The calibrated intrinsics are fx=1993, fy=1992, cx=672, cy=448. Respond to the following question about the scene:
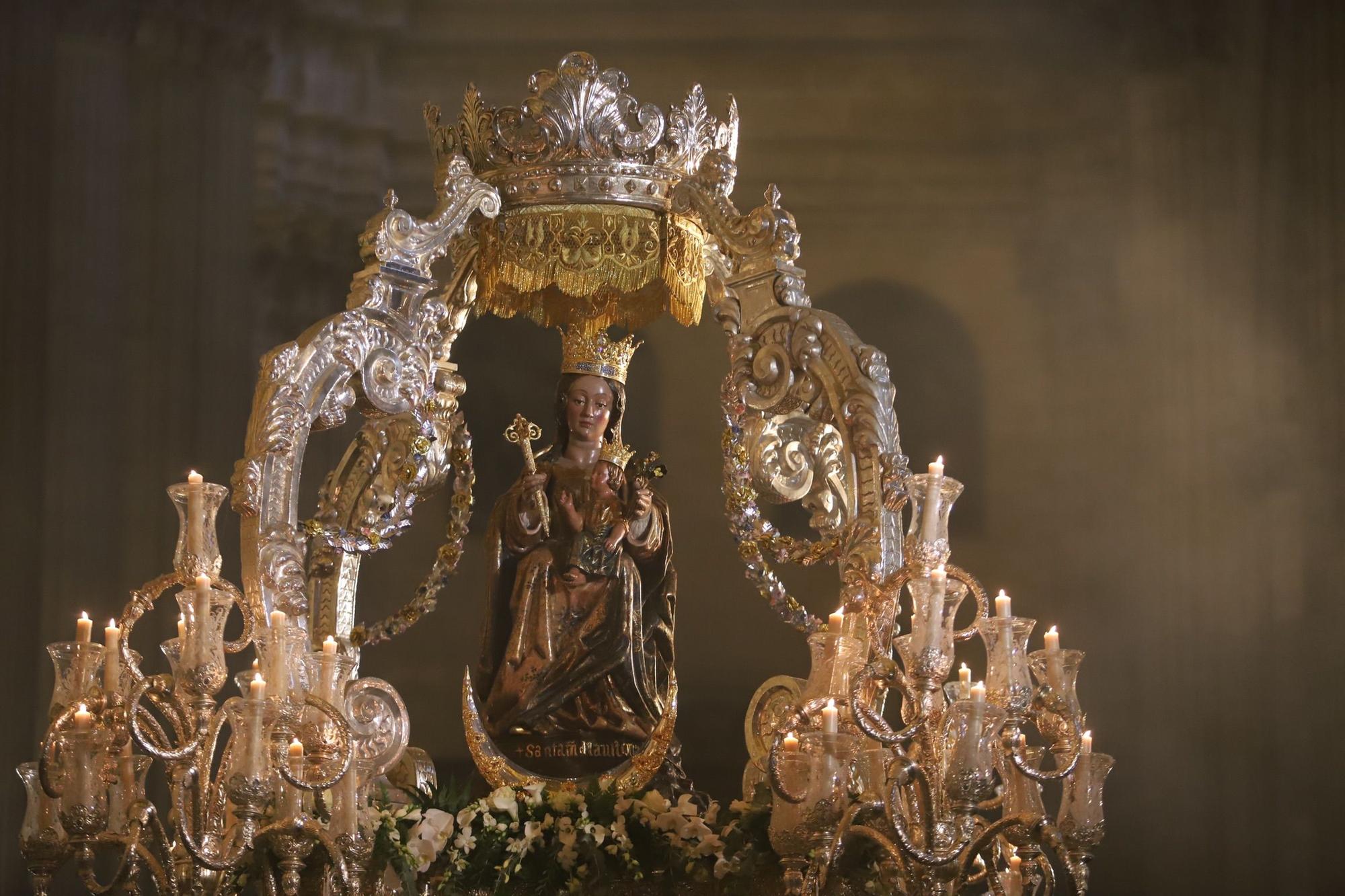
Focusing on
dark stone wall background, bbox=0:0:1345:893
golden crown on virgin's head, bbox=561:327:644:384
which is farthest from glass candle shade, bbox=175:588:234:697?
dark stone wall background, bbox=0:0:1345:893

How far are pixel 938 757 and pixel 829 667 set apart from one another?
0.41 meters

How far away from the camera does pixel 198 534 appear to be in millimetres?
4754

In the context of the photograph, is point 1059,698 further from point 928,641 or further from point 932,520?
point 932,520

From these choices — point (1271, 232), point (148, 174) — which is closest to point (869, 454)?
point (1271, 232)

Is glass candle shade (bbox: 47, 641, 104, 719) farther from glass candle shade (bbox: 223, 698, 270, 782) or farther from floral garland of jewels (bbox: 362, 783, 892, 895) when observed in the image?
floral garland of jewels (bbox: 362, 783, 892, 895)

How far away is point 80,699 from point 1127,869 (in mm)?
4022

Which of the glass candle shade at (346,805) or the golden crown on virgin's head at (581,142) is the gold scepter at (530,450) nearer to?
the golden crown on virgin's head at (581,142)

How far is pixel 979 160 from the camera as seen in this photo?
780 cm

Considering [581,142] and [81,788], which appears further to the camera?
[581,142]

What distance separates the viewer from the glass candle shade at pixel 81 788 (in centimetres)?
445

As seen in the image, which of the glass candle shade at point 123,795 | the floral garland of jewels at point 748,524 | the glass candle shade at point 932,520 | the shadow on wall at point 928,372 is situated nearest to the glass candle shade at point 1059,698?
the glass candle shade at point 932,520

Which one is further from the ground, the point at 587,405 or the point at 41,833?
the point at 587,405

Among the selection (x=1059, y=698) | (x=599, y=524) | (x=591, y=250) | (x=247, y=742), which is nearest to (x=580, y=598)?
(x=599, y=524)

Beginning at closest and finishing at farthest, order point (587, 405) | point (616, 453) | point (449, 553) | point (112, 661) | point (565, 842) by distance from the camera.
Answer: point (112, 661)
point (565, 842)
point (449, 553)
point (587, 405)
point (616, 453)
